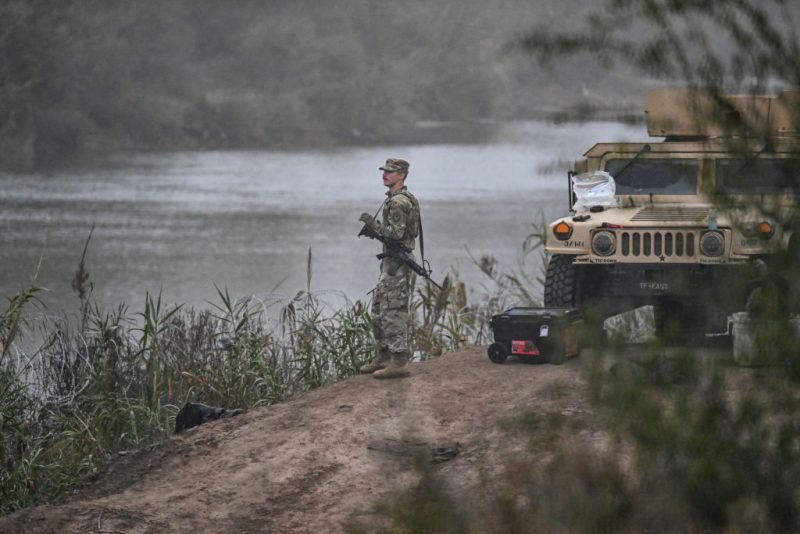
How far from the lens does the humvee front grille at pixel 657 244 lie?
886cm

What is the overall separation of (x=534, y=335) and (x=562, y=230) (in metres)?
0.89

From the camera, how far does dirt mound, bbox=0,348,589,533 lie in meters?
6.34

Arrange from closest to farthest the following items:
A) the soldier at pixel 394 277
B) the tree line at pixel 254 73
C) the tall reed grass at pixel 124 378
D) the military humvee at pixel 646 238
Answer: the soldier at pixel 394 277, the tall reed grass at pixel 124 378, the military humvee at pixel 646 238, the tree line at pixel 254 73

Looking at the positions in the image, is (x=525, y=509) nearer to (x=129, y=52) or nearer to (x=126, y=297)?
(x=126, y=297)

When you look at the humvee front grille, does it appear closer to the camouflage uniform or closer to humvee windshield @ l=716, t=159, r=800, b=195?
the camouflage uniform

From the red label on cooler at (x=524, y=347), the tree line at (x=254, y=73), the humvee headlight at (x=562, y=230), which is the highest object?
the tree line at (x=254, y=73)

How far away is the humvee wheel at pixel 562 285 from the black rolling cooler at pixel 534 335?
2.06 feet

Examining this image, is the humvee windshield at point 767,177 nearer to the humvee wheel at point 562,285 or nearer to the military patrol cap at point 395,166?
the military patrol cap at point 395,166

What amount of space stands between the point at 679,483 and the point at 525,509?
37 cm

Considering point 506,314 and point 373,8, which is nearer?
point 506,314

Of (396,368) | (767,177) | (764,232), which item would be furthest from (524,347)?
(767,177)

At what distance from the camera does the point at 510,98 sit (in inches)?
2216

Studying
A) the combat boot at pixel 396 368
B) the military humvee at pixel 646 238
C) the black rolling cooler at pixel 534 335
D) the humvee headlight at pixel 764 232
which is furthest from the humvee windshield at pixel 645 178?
the humvee headlight at pixel 764 232

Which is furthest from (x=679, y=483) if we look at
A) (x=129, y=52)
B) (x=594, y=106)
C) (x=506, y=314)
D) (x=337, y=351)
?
(x=129, y=52)
